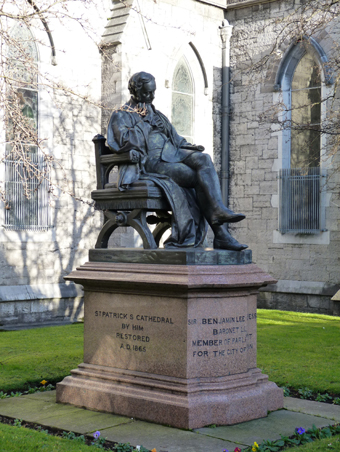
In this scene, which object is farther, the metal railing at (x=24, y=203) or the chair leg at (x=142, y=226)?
the metal railing at (x=24, y=203)

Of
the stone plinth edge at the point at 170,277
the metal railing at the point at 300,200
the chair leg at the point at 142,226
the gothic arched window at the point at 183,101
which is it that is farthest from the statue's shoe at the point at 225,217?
the gothic arched window at the point at 183,101

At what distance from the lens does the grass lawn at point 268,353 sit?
7050mm

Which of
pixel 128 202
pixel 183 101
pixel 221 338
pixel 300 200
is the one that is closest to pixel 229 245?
pixel 221 338

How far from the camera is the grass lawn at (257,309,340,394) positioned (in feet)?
23.2

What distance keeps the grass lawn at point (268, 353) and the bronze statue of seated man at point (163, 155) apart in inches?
82.1

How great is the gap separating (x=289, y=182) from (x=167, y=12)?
14.6ft

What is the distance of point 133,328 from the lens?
18.9ft

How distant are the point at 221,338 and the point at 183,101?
10.4 m

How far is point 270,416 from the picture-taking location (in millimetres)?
5680

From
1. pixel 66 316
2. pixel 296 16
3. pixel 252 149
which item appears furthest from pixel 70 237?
pixel 296 16

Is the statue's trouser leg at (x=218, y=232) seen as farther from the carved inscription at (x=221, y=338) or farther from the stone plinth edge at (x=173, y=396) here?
the stone plinth edge at (x=173, y=396)

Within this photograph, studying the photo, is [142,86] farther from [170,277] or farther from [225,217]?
[170,277]

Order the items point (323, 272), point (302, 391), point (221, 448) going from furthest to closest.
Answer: point (323, 272), point (302, 391), point (221, 448)

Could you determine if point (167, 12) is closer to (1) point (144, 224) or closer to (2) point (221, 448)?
(1) point (144, 224)
